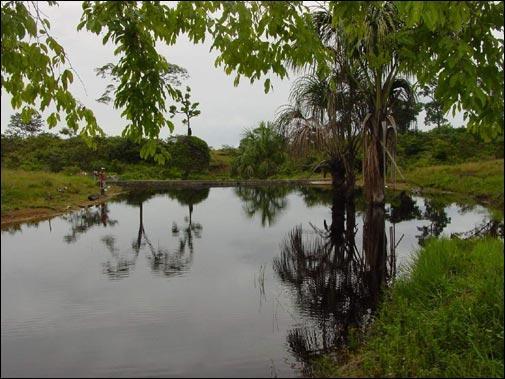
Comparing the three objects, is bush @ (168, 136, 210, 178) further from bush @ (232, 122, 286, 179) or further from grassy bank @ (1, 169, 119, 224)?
grassy bank @ (1, 169, 119, 224)

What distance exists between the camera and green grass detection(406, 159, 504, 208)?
21.2 m

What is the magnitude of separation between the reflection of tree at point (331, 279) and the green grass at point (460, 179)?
7.40 meters

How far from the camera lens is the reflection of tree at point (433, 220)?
1412cm

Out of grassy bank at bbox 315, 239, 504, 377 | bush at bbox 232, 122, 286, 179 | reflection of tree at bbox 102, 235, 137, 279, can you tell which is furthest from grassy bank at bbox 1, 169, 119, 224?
bush at bbox 232, 122, 286, 179

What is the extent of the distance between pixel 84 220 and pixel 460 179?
20.3 metres

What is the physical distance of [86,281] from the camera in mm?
8961

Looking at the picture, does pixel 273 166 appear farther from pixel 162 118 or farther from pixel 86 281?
pixel 162 118

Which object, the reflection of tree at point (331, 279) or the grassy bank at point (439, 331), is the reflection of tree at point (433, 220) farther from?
the grassy bank at point (439, 331)

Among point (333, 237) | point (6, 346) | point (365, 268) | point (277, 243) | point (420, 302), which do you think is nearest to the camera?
point (6, 346)

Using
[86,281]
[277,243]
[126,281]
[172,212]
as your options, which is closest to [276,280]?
[126,281]

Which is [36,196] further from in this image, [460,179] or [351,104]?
[460,179]

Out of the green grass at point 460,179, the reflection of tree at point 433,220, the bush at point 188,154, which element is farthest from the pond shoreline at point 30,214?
the bush at point 188,154

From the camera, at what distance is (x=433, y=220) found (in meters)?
17.2

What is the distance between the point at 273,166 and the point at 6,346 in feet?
145
